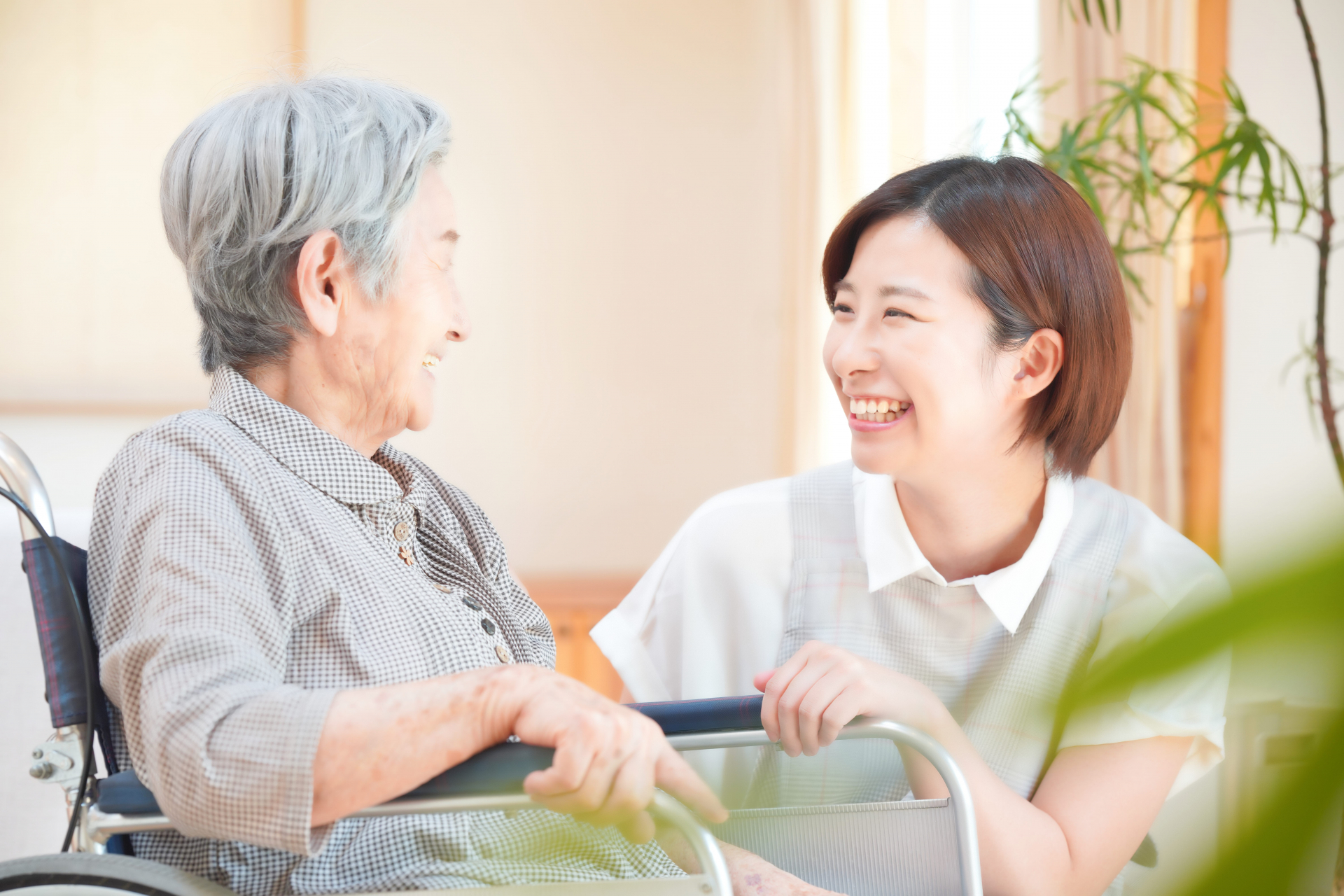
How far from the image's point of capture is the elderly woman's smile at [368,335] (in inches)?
43.9

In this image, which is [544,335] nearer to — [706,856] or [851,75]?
[851,75]

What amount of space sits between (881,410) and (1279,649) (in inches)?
48.6

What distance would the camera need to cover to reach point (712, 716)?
3.39ft

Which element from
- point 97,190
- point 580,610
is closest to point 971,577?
point 580,610

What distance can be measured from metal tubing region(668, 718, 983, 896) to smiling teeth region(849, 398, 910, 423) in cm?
47

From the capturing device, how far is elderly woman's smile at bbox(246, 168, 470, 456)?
112 cm

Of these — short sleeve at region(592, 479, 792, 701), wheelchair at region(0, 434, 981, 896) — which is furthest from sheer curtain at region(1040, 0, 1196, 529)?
wheelchair at region(0, 434, 981, 896)

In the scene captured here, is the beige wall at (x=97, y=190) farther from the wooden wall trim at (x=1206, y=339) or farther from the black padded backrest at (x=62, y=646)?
the wooden wall trim at (x=1206, y=339)

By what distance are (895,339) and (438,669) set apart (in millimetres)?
658

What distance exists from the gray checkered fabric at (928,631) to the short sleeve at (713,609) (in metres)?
0.03

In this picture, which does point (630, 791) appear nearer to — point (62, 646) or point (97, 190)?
point (62, 646)

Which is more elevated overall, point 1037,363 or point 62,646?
point 1037,363

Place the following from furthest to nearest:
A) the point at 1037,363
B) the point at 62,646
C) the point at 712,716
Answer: the point at 1037,363
the point at 712,716
the point at 62,646

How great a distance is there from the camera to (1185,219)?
9.36 feet
